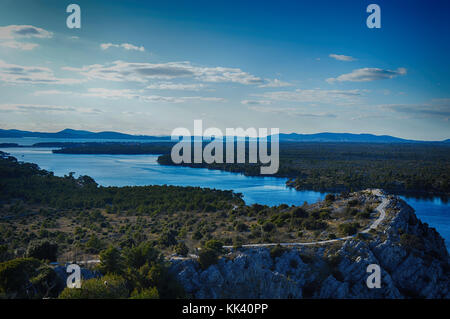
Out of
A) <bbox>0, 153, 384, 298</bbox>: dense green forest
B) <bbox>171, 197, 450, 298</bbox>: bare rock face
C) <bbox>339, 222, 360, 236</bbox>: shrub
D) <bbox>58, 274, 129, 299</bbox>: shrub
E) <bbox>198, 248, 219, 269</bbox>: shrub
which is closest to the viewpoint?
<bbox>58, 274, 129, 299</bbox>: shrub

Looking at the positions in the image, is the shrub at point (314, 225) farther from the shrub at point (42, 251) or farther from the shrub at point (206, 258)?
the shrub at point (42, 251)

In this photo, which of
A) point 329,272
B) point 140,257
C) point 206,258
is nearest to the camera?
point 140,257

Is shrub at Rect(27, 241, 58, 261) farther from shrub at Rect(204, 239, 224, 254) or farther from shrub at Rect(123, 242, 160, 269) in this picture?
shrub at Rect(204, 239, 224, 254)

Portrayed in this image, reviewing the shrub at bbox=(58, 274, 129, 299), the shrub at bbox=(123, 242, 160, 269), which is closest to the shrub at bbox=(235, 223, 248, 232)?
the shrub at bbox=(123, 242, 160, 269)

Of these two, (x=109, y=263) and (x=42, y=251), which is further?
(x=42, y=251)

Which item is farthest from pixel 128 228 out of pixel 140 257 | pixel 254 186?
pixel 254 186

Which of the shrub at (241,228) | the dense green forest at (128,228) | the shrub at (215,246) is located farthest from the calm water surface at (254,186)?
the shrub at (215,246)

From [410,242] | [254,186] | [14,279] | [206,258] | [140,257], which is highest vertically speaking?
[14,279]

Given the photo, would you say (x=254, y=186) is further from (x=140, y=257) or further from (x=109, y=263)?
(x=109, y=263)
